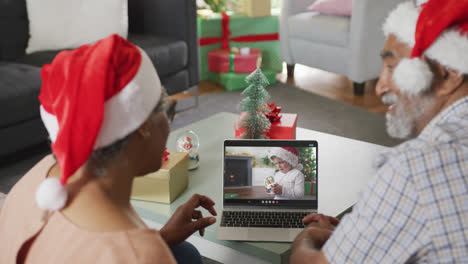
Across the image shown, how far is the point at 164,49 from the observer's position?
3.18 metres

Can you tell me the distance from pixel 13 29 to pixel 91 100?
96.6 inches

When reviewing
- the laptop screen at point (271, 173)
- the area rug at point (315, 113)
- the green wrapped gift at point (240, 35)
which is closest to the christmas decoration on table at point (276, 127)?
the laptop screen at point (271, 173)

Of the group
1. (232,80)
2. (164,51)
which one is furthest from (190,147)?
(232,80)

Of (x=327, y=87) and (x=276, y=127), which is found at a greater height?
(x=276, y=127)

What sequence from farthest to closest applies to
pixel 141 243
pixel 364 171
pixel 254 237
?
pixel 364 171 → pixel 254 237 → pixel 141 243

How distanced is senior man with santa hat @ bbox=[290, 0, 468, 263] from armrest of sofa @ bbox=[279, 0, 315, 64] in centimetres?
308

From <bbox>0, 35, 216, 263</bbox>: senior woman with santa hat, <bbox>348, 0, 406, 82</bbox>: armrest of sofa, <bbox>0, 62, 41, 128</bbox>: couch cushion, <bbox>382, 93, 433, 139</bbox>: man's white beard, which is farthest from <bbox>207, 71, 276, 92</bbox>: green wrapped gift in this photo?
<bbox>0, 35, 216, 263</bbox>: senior woman with santa hat

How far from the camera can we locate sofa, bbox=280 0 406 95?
3.60m

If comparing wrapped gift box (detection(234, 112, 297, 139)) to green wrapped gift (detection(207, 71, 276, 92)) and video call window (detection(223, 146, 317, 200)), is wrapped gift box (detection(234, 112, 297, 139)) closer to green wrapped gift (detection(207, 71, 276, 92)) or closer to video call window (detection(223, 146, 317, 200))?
video call window (detection(223, 146, 317, 200))

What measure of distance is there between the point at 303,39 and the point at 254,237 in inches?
116

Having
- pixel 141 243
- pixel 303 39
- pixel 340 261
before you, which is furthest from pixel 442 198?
pixel 303 39

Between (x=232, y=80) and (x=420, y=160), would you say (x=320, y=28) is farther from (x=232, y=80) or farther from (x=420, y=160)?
(x=420, y=160)

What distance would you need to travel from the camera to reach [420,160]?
856mm

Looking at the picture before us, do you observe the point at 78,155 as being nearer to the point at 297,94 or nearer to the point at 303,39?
the point at 297,94
